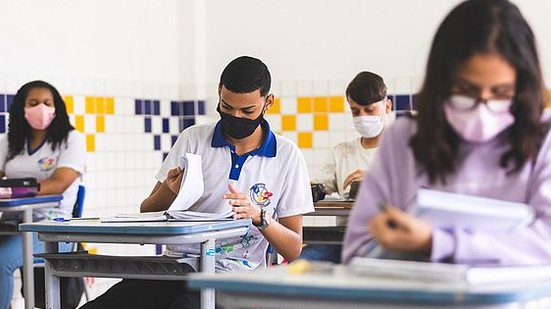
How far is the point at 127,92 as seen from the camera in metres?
6.86

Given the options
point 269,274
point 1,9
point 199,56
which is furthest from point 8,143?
point 269,274

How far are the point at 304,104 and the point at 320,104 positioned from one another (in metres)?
0.12

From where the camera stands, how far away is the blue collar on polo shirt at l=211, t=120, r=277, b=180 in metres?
3.81

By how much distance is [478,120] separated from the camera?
2107mm

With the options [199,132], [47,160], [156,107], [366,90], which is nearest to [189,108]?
[156,107]

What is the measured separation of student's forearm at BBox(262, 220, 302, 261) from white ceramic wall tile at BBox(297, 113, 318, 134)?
320 centimetres

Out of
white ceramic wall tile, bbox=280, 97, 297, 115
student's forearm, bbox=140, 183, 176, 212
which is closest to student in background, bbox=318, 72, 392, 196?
student's forearm, bbox=140, 183, 176, 212

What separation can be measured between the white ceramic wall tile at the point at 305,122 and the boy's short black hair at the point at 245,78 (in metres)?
3.17

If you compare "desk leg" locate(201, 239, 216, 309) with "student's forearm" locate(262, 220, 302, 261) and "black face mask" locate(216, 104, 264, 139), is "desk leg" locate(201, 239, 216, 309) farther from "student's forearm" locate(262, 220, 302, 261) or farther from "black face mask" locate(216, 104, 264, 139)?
"black face mask" locate(216, 104, 264, 139)

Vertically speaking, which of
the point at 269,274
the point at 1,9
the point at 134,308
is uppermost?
the point at 1,9

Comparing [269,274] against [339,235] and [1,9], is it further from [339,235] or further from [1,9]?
[1,9]

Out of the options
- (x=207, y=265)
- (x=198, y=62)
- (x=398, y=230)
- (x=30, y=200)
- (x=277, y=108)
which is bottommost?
(x=207, y=265)

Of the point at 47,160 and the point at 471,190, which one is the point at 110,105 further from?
the point at 471,190

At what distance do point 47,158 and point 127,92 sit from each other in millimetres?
1280
